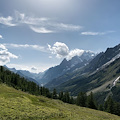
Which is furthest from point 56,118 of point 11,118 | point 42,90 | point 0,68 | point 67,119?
point 0,68

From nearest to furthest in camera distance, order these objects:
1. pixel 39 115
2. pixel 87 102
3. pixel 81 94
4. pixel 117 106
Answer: pixel 39 115 < pixel 117 106 < pixel 87 102 < pixel 81 94

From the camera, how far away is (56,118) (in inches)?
1305

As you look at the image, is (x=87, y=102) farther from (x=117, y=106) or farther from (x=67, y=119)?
(x=67, y=119)

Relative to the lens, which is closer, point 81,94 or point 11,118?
point 11,118

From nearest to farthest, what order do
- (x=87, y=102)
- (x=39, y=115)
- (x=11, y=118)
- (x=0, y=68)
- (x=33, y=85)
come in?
1. (x=11, y=118)
2. (x=39, y=115)
3. (x=87, y=102)
4. (x=33, y=85)
5. (x=0, y=68)

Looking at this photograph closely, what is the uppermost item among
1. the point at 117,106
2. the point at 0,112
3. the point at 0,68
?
the point at 0,68

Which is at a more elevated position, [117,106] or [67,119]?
[67,119]

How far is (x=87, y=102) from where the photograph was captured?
103 meters

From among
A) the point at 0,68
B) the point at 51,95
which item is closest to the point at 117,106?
the point at 51,95

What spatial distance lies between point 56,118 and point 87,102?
75.6 metres

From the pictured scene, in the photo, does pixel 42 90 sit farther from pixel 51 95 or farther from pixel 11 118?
pixel 11 118

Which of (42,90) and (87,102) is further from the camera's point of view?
(42,90)

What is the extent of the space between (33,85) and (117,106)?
232 feet

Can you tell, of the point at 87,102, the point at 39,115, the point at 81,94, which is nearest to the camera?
the point at 39,115
